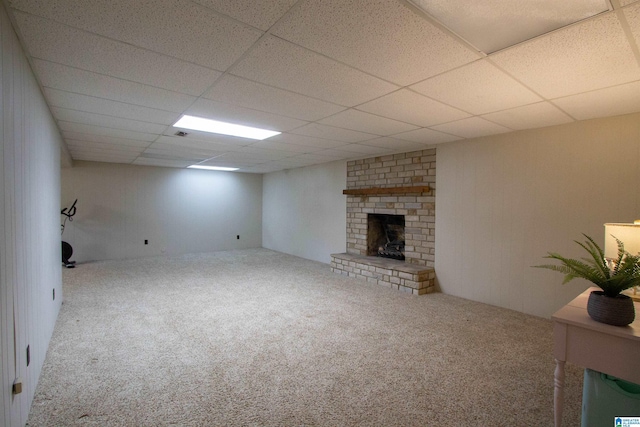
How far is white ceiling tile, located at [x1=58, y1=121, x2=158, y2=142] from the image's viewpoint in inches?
137

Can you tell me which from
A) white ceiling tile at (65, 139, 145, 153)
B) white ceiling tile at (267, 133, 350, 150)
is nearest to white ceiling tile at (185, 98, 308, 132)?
white ceiling tile at (267, 133, 350, 150)

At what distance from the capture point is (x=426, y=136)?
3939 mm

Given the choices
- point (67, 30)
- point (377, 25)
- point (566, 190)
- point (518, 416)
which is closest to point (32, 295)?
point (67, 30)

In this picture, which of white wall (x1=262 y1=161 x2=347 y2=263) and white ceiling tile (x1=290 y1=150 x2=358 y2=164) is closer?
→ white ceiling tile (x1=290 y1=150 x2=358 y2=164)

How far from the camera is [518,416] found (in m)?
1.86

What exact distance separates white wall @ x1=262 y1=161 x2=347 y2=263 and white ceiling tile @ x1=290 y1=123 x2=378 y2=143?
6.66 feet

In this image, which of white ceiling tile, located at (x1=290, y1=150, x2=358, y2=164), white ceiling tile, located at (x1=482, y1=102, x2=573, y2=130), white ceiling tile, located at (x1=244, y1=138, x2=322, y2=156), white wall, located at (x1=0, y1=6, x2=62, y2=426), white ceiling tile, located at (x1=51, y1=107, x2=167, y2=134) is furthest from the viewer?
white ceiling tile, located at (x1=290, y1=150, x2=358, y2=164)

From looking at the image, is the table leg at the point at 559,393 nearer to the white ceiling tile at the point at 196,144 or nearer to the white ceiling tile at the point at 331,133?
the white ceiling tile at the point at 331,133

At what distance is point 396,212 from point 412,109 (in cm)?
253

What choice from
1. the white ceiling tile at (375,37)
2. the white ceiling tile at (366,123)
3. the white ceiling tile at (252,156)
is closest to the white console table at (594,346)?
the white ceiling tile at (375,37)

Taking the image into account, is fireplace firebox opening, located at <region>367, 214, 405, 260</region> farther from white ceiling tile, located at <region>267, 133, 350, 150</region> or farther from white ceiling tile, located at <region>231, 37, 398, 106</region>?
white ceiling tile, located at <region>231, 37, 398, 106</region>

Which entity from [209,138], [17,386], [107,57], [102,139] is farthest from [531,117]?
[102,139]

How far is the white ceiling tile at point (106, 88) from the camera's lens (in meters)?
2.08

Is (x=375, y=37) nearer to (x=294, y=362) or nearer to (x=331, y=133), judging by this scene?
(x=331, y=133)
